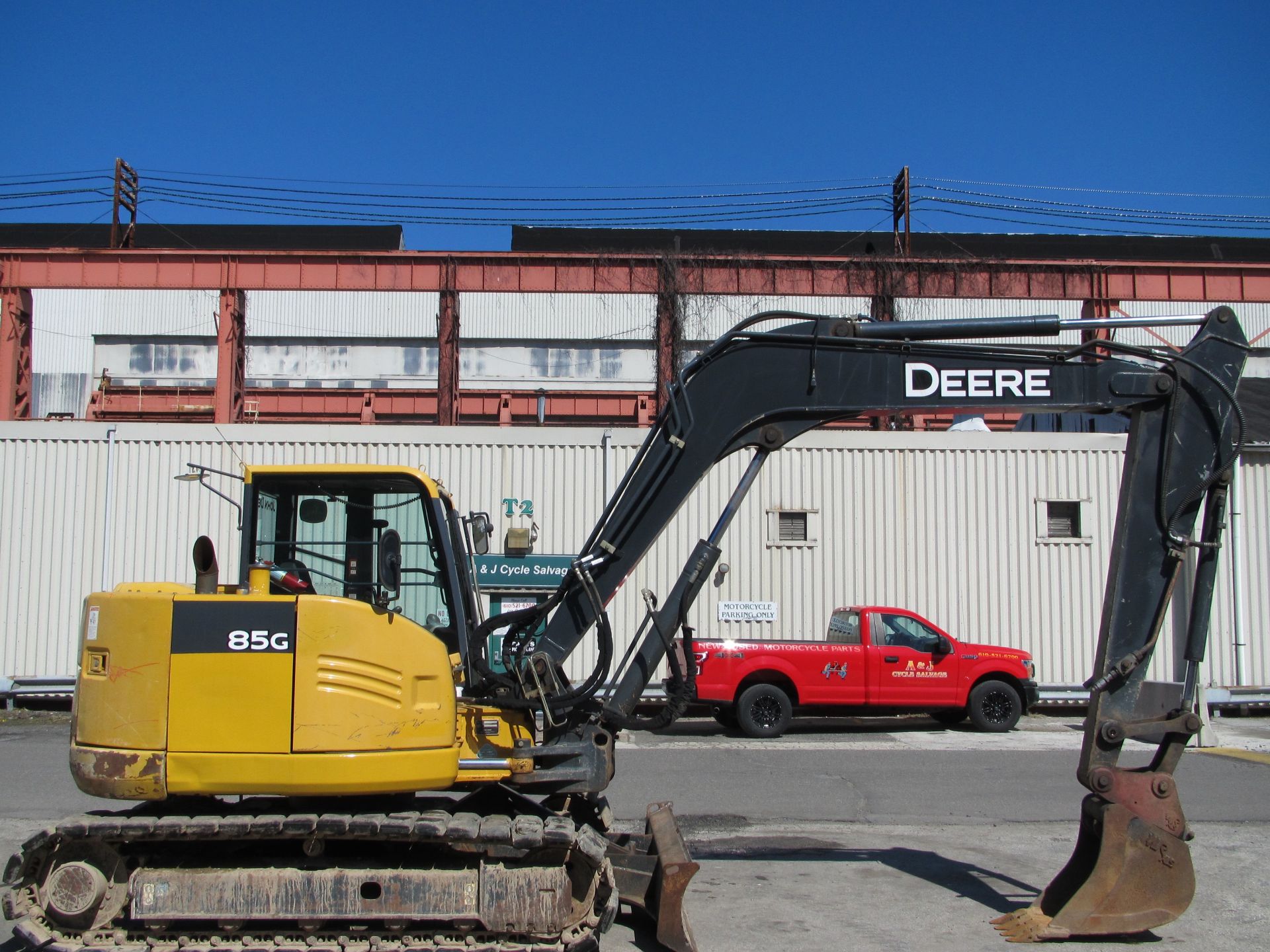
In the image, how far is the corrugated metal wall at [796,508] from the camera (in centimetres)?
1777

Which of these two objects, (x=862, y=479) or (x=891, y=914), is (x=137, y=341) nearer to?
(x=862, y=479)

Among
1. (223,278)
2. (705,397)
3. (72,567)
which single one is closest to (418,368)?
(223,278)

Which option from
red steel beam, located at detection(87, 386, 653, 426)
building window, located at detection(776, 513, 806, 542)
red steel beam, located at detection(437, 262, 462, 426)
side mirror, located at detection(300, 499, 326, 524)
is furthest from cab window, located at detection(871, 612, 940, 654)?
red steel beam, located at detection(437, 262, 462, 426)

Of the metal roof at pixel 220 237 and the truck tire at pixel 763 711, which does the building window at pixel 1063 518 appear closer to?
the truck tire at pixel 763 711

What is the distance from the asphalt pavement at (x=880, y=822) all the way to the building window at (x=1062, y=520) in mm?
3754

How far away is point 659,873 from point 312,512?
2963mm

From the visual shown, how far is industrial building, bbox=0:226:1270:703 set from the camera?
17828mm

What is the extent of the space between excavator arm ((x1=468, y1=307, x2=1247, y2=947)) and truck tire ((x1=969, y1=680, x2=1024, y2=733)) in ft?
29.5

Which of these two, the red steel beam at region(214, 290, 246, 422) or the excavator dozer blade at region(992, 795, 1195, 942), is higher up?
the red steel beam at region(214, 290, 246, 422)

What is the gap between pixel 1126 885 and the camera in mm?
5930

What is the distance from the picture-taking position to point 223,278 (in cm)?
2861

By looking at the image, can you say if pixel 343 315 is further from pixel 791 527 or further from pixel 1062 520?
pixel 1062 520

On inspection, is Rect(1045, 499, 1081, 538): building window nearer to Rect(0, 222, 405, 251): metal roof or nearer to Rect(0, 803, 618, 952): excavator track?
Rect(0, 803, 618, 952): excavator track

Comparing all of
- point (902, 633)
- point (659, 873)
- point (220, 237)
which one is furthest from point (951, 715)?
point (220, 237)
